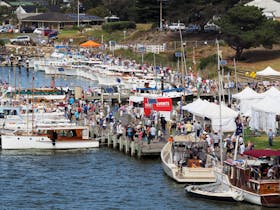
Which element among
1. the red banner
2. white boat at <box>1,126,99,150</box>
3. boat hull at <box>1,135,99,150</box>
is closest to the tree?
the red banner

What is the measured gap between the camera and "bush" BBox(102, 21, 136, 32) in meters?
146

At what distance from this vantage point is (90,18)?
16362 centimetres

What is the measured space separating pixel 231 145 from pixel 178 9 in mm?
69078

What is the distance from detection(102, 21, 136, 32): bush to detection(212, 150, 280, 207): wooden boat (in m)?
96.6

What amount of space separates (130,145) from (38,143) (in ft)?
20.1

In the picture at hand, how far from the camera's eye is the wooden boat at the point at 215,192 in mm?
50344

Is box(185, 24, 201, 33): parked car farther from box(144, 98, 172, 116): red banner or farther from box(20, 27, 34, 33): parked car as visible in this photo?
box(144, 98, 172, 116): red banner

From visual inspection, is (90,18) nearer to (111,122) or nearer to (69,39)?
(69,39)

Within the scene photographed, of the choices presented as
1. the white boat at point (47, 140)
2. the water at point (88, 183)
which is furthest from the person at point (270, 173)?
the white boat at point (47, 140)

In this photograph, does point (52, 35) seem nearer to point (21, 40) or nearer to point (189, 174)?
point (21, 40)

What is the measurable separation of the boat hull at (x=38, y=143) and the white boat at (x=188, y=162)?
9339mm

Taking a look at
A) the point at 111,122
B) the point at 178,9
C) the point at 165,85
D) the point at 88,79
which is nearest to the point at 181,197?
the point at 111,122

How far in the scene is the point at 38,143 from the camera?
66.4 meters

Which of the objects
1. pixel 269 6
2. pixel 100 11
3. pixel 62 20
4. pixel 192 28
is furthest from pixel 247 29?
pixel 100 11
